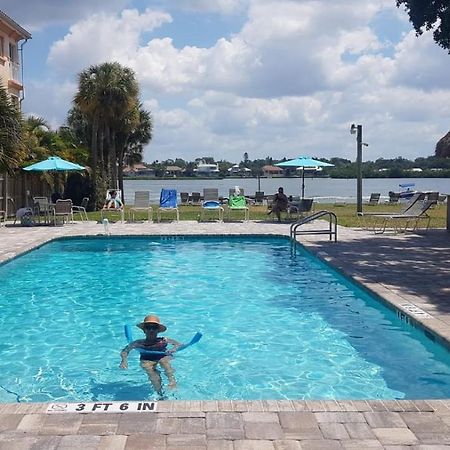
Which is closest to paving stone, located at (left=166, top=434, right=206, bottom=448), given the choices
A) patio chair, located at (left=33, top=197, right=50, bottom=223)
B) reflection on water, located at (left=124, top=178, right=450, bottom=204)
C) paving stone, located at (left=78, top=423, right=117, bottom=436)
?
paving stone, located at (left=78, top=423, right=117, bottom=436)

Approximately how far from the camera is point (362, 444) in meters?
3.53

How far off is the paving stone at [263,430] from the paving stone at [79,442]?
0.87 metres

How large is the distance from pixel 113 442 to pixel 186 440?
0.42 metres

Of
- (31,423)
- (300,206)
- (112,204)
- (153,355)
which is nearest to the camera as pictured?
(31,423)

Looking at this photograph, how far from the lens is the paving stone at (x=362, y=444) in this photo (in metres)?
3.48

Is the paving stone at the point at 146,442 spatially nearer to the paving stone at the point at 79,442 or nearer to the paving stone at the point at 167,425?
the paving stone at the point at 167,425

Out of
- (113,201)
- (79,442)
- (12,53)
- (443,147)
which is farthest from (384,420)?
(12,53)

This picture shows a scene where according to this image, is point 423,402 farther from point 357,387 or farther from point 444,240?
point 444,240

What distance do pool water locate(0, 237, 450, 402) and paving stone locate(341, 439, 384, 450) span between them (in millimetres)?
1862

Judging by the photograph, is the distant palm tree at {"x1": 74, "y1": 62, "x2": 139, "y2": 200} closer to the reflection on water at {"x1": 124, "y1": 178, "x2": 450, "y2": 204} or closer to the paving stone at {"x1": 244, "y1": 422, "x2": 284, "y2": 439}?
the reflection on water at {"x1": 124, "y1": 178, "x2": 450, "y2": 204}

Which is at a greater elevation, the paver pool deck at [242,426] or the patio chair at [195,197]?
the patio chair at [195,197]

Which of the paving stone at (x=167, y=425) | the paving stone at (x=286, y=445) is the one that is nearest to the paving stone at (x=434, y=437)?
the paving stone at (x=286, y=445)

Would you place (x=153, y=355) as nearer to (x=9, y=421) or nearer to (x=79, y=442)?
(x=9, y=421)

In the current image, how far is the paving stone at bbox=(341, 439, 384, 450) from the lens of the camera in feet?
11.4
